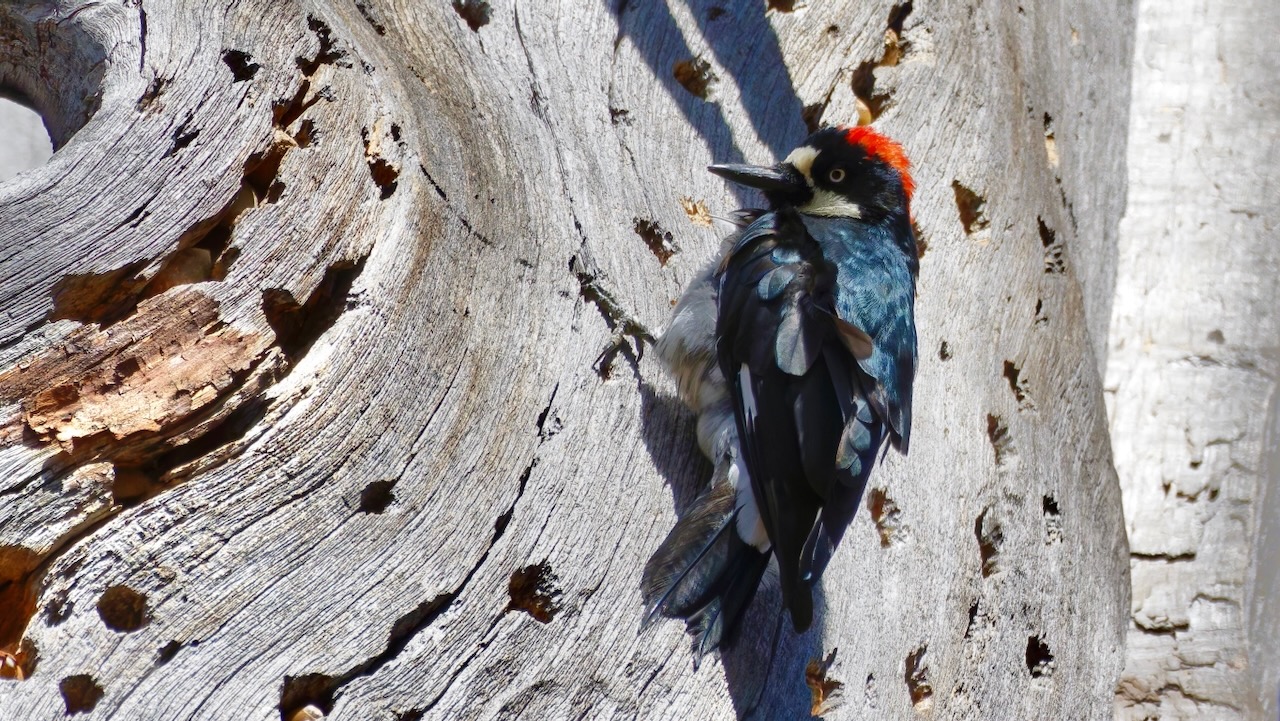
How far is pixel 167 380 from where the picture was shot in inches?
70.1

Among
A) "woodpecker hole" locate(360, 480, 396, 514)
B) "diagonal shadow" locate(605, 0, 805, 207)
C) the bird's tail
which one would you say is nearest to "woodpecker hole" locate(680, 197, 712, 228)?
"diagonal shadow" locate(605, 0, 805, 207)

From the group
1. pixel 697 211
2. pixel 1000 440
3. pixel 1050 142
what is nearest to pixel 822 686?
pixel 1000 440

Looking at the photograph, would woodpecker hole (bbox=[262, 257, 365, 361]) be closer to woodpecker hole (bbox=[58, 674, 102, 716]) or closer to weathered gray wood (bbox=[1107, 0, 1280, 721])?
woodpecker hole (bbox=[58, 674, 102, 716])

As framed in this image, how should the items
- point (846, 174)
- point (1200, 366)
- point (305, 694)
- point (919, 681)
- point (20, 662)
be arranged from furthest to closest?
point (1200, 366)
point (846, 174)
point (919, 681)
point (305, 694)
point (20, 662)

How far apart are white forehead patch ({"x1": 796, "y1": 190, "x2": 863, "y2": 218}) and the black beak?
8 cm

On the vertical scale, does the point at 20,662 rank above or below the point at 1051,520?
above

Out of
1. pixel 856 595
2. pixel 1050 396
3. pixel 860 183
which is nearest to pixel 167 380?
pixel 856 595

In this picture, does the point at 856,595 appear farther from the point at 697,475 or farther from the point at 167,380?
the point at 167,380

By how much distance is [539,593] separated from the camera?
2.01m

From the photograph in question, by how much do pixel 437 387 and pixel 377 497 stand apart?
0.72 ft

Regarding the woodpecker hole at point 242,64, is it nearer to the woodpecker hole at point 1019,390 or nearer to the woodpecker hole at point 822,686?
the woodpecker hole at point 822,686

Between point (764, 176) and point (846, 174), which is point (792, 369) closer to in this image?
point (764, 176)

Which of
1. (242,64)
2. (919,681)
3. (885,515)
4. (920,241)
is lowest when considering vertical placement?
(919,681)

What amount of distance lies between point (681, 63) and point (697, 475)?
104 centimetres
